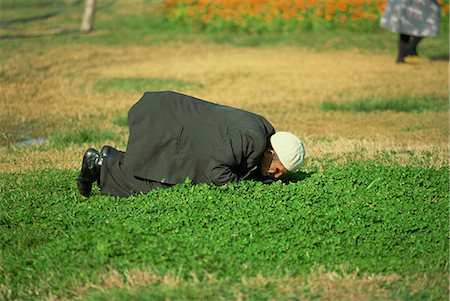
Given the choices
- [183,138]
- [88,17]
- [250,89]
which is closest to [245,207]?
[183,138]

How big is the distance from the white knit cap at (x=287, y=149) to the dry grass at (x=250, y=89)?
2.59 metres

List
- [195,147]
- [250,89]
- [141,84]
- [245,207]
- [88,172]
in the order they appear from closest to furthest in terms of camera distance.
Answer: [245,207], [195,147], [88,172], [250,89], [141,84]

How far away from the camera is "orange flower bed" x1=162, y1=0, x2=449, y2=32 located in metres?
21.4

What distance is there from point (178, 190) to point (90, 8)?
1595cm

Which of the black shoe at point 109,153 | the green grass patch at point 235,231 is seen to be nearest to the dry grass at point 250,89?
the black shoe at point 109,153

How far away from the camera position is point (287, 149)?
6367 mm

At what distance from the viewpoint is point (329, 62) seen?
17.3 meters

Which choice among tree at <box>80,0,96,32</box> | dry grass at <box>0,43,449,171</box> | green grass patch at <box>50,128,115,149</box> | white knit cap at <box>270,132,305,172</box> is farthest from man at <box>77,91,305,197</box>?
tree at <box>80,0,96,32</box>

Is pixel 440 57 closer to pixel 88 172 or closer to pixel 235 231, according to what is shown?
pixel 88 172

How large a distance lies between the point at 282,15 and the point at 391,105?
9317 millimetres

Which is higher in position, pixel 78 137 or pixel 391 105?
pixel 78 137

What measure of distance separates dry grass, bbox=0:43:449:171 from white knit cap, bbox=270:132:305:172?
2.59 metres

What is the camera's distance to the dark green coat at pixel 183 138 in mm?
6477

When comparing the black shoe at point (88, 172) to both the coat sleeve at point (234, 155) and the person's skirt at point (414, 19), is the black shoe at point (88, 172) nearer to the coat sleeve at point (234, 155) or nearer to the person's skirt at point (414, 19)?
the coat sleeve at point (234, 155)
